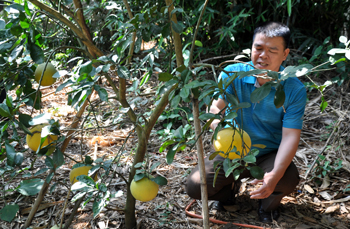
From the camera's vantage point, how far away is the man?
1.72m

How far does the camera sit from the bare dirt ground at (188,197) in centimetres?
185

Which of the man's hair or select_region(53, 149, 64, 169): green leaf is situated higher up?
the man's hair

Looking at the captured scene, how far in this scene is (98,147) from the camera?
8.87 ft

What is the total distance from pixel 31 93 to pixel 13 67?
18 cm

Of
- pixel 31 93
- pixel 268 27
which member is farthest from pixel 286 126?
pixel 31 93

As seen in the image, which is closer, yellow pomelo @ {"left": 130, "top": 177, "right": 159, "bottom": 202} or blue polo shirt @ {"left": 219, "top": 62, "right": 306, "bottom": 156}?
yellow pomelo @ {"left": 130, "top": 177, "right": 159, "bottom": 202}

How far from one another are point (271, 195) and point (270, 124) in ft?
1.38

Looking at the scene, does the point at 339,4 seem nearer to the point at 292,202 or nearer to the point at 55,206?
the point at 292,202

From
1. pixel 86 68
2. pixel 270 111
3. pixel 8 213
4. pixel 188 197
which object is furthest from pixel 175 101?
pixel 188 197

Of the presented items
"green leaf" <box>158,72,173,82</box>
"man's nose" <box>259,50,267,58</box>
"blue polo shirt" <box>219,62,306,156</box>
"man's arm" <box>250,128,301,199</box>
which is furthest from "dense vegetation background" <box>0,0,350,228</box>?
"man's arm" <box>250,128,301,199</box>

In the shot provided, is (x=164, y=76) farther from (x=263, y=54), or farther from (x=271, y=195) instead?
(x=271, y=195)

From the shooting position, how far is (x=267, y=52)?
1729 millimetres

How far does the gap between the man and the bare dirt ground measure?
0.51 feet

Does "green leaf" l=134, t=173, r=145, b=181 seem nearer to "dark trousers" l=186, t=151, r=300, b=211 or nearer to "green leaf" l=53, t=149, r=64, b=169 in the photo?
"green leaf" l=53, t=149, r=64, b=169
